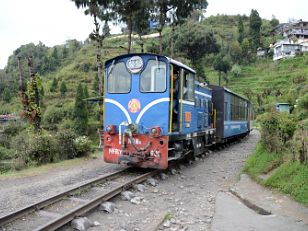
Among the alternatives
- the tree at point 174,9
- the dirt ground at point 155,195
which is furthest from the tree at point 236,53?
the dirt ground at point 155,195

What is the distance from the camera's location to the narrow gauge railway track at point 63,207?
227 inches

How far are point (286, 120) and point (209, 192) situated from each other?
3594mm

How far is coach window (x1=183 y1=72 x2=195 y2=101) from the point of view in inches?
440

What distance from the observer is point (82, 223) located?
235 inches

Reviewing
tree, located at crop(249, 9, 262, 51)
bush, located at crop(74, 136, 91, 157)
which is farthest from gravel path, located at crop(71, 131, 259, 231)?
tree, located at crop(249, 9, 262, 51)

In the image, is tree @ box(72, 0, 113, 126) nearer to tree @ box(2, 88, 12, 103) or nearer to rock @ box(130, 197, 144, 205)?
rock @ box(130, 197, 144, 205)

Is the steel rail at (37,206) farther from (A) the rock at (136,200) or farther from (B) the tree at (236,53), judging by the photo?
(B) the tree at (236,53)

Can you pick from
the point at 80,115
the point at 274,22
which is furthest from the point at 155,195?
the point at 274,22

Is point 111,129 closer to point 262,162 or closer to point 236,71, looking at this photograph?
→ point 262,162

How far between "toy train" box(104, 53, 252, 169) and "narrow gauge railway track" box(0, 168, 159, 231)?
3.22 feet

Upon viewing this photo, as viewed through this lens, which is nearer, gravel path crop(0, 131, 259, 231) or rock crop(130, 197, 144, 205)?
gravel path crop(0, 131, 259, 231)

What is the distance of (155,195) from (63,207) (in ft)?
7.87

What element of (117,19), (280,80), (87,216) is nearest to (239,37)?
(280,80)

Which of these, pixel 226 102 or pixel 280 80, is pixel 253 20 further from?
pixel 226 102
